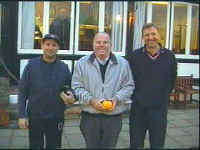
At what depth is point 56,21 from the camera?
8727 millimetres

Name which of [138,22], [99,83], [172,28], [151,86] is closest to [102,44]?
[99,83]

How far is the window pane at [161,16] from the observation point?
9.82 m

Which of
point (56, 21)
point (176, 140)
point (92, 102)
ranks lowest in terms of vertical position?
point (176, 140)

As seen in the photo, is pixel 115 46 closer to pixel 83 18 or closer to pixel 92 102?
pixel 83 18

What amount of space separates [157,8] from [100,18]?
1634 mm

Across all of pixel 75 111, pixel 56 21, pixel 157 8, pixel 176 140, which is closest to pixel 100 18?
pixel 56 21

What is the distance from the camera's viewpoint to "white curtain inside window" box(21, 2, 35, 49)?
27.4 ft

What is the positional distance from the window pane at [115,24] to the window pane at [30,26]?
158 cm

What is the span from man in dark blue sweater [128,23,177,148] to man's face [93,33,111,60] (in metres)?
0.34

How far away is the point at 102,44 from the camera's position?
3107 mm

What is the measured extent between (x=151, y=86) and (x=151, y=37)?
0.40 metres

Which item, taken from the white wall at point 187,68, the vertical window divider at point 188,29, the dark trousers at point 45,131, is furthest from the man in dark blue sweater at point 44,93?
the vertical window divider at point 188,29

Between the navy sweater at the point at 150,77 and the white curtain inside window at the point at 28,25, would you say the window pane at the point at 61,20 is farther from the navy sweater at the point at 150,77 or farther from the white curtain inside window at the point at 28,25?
the navy sweater at the point at 150,77

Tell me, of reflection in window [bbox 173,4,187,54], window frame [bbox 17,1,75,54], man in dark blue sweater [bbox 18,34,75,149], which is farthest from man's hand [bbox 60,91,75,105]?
reflection in window [bbox 173,4,187,54]
